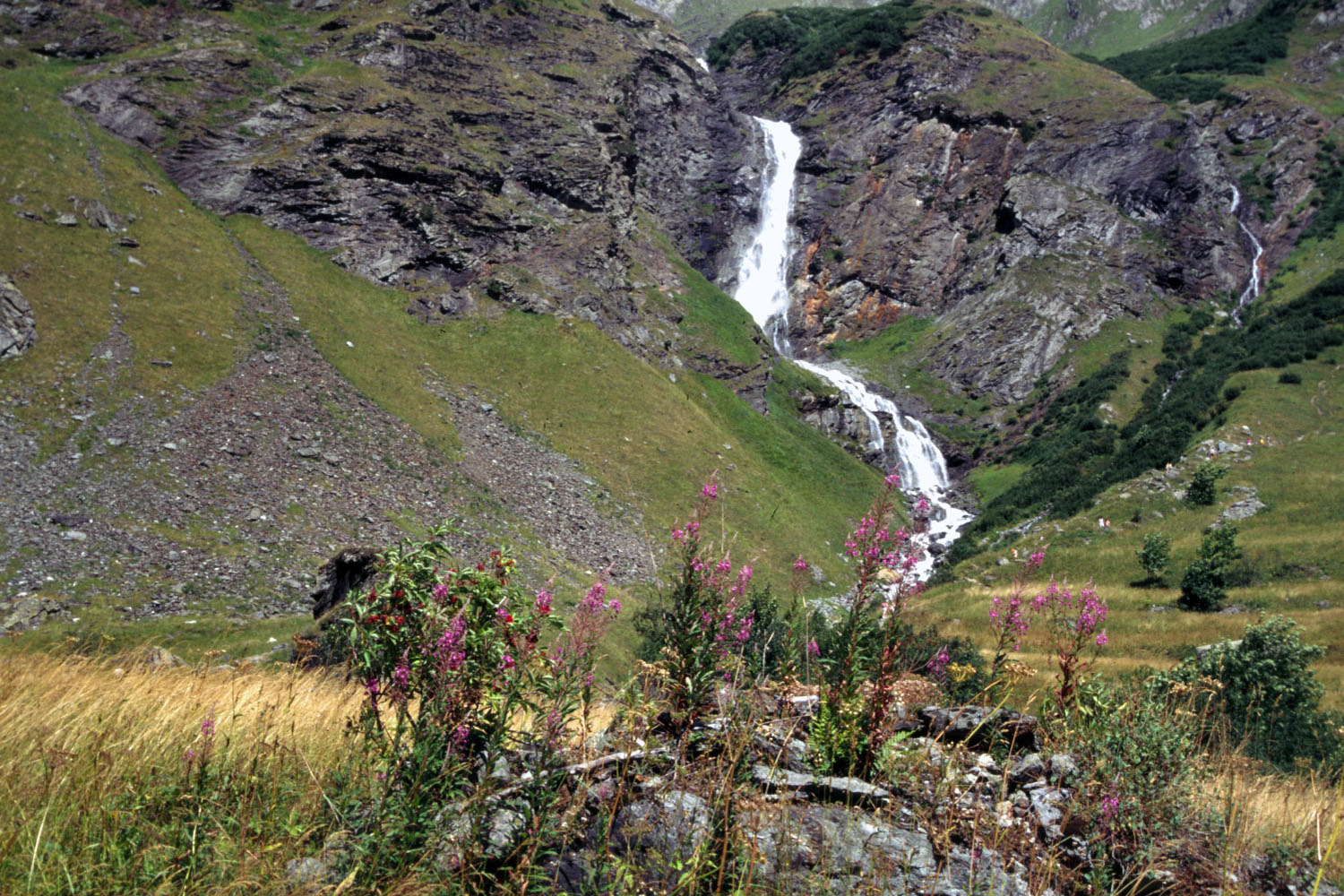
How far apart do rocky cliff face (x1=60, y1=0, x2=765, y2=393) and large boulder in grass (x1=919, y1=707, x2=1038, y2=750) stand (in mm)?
40487

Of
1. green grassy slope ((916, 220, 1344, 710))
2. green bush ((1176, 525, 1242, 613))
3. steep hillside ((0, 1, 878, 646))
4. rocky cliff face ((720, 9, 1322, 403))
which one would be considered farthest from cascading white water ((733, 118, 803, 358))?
green bush ((1176, 525, 1242, 613))

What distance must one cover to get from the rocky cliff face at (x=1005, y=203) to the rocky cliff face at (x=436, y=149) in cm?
2605

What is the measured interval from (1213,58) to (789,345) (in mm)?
82076

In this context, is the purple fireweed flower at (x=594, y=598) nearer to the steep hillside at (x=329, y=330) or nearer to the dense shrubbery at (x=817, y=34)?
the steep hillside at (x=329, y=330)

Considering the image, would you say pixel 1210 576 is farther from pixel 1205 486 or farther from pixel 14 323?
pixel 14 323

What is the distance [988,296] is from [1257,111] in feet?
137

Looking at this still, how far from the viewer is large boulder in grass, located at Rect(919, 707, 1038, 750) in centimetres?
488

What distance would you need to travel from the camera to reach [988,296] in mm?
69125

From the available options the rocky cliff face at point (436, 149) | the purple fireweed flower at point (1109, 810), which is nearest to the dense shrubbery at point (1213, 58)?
the rocky cliff face at point (436, 149)

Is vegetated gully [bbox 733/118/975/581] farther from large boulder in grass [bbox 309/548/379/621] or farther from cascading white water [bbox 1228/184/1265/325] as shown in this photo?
cascading white water [bbox 1228/184/1265/325]

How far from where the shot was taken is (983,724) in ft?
15.9

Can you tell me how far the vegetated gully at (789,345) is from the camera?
170 ft

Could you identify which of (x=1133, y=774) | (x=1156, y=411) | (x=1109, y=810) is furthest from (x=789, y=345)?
(x=1109, y=810)

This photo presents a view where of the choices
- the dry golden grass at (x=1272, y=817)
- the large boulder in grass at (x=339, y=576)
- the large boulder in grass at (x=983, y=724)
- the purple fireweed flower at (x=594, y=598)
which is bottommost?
the large boulder in grass at (x=339, y=576)
